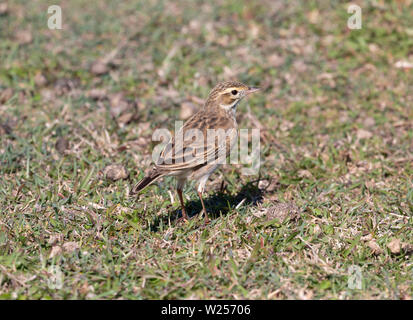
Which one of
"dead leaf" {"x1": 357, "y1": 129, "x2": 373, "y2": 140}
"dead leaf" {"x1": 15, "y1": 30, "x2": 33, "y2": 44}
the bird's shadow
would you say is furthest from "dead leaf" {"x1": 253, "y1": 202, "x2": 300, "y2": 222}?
"dead leaf" {"x1": 15, "y1": 30, "x2": 33, "y2": 44}

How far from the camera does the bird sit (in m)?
6.04

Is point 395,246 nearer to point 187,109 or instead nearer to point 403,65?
point 187,109

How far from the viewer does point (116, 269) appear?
5367 mm

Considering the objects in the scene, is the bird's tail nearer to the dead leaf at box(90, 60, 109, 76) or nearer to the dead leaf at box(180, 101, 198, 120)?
the dead leaf at box(180, 101, 198, 120)

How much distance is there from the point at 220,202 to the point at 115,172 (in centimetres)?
138

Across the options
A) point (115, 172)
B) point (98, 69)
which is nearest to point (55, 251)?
point (115, 172)

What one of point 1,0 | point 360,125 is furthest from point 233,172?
point 1,0

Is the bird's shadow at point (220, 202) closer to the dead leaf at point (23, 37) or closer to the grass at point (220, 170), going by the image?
the grass at point (220, 170)

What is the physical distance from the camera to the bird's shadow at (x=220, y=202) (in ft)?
21.4

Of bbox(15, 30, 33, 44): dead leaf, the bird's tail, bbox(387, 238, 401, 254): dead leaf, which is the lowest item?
bbox(387, 238, 401, 254): dead leaf

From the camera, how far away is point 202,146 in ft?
20.5

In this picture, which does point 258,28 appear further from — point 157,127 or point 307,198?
point 307,198

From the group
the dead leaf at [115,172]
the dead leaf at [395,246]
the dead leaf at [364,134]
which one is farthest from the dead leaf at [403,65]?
the dead leaf at [115,172]

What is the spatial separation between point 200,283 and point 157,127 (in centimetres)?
377
